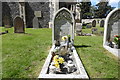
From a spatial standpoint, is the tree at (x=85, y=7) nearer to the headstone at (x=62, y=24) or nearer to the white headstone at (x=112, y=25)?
the white headstone at (x=112, y=25)

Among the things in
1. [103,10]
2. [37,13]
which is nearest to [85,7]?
[103,10]

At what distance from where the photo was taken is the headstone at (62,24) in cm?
629

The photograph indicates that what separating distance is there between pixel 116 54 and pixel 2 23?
1973cm

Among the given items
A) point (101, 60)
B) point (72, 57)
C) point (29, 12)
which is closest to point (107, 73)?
point (101, 60)

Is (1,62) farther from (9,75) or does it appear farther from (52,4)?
(52,4)

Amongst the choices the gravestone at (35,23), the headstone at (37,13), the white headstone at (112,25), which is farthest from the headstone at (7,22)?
the white headstone at (112,25)

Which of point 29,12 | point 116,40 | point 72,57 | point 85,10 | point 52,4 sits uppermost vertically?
point 85,10

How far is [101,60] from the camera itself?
15.6 feet

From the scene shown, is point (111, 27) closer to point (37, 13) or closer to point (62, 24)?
point (62, 24)

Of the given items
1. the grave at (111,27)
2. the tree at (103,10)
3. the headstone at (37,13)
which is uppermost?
the tree at (103,10)

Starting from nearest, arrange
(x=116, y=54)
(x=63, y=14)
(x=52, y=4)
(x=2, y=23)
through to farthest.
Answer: (x=116, y=54) < (x=63, y=14) < (x=52, y=4) < (x=2, y=23)

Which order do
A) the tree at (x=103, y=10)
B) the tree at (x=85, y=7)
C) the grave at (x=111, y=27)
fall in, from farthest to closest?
the tree at (x=103, y=10) → the tree at (x=85, y=7) → the grave at (x=111, y=27)

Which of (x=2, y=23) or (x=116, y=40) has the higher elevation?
(x=2, y=23)

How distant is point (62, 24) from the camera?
6.45 meters
